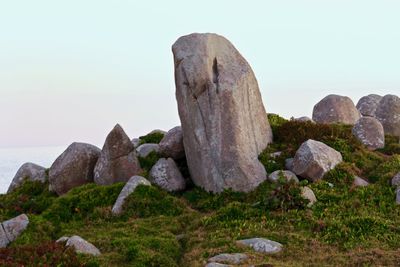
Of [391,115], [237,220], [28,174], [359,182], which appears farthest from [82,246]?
[391,115]

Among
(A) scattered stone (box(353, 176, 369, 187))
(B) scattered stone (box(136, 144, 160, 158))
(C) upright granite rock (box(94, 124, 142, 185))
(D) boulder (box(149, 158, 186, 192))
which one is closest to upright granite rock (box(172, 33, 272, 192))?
(D) boulder (box(149, 158, 186, 192))

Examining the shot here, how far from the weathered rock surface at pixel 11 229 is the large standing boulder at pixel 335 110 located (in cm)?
2566

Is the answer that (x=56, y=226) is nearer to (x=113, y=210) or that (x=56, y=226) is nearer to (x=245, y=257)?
(x=113, y=210)

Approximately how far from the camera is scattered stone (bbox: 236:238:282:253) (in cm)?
1855

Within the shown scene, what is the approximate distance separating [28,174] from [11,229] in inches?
463

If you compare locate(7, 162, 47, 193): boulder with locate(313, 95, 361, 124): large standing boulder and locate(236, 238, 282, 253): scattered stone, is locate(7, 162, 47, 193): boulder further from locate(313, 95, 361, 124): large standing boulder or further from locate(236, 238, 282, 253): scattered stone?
locate(313, 95, 361, 124): large standing boulder

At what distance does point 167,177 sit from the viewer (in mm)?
28562

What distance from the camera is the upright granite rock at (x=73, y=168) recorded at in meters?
30.1

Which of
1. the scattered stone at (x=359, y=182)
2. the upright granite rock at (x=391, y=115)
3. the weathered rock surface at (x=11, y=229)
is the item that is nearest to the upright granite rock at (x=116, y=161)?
the weathered rock surface at (x=11, y=229)

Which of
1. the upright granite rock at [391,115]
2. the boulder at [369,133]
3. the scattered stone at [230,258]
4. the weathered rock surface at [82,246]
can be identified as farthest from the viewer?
the upright granite rock at [391,115]

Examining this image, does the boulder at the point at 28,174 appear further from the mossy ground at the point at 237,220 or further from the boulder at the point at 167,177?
the boulder at the point at 167,177

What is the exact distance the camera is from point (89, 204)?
2594 cm

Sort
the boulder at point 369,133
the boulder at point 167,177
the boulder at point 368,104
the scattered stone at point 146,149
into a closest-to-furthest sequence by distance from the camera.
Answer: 1. the boulder at point 167,177
2. the scattered stone at point 146,149
3. the boulder at point 369,133
4. the boulder at point 368,104

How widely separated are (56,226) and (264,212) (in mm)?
8943
